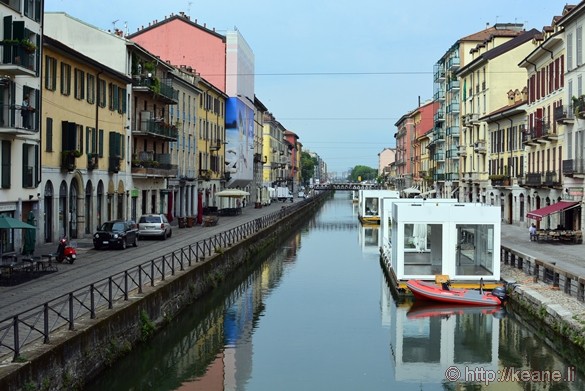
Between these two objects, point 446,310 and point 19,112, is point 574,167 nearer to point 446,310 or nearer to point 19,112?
point 446,310

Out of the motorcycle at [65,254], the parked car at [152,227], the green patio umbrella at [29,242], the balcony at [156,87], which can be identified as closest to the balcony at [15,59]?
the green patio umbrella at [29,242]

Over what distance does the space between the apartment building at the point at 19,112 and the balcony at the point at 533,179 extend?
31.3 metres

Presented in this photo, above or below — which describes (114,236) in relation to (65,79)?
below

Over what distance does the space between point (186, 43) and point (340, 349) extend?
6243 cm

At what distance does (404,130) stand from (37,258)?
424 ft

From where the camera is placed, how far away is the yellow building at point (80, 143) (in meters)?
35.6

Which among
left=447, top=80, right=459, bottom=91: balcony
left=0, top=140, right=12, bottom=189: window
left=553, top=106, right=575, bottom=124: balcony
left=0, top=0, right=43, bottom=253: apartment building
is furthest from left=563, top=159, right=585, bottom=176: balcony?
left=447, top=80, right=459, bottom=91: balcony

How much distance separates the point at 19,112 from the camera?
30.3 metres

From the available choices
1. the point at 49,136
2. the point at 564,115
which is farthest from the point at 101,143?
the point at 564,115

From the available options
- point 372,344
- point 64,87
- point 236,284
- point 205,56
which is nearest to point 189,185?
point 205,56

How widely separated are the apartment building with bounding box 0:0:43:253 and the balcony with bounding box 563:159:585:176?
89.7 ft

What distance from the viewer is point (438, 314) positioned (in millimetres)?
25031

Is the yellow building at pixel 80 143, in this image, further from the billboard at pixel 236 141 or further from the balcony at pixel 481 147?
the balcony at pixel 481 147

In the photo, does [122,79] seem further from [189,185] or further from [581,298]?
[581,298]
